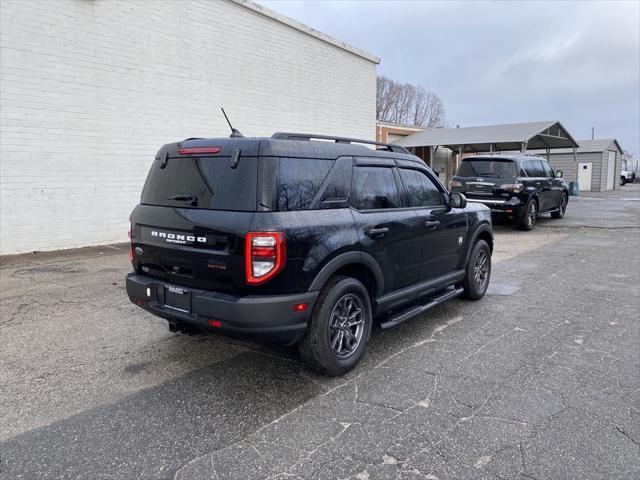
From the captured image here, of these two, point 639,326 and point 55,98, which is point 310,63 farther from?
point 639,326

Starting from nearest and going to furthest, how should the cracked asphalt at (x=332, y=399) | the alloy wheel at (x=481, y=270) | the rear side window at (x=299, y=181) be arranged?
the cracked asphalt at (x=332, y=399)
the rear side window at (x=299, y=181)
the alloy wheel at (x=481, y=270)

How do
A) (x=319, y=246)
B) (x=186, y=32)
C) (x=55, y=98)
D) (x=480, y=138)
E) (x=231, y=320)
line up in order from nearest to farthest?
(x=231, y=320) < (x=319, y=246) < (x=55, y=98) < (x=186, y=32) < (x=480, y=138)

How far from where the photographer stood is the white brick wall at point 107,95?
8922 millimetres

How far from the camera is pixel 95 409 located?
3.36 meters

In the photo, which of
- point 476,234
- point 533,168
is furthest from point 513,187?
point 476,234

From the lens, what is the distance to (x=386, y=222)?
4211mm

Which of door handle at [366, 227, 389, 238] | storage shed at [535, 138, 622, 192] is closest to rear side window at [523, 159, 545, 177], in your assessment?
door handle at [366, 227, 389, 238]

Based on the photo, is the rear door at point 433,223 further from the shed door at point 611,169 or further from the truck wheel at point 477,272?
the shed door at point 611,169

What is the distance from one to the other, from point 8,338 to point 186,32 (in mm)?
8885

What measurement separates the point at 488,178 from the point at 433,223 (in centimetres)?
836

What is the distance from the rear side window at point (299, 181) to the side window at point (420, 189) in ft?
4.24

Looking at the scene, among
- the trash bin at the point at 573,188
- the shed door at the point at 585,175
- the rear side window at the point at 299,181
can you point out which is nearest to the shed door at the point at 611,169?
the shed door at the point at 585,175

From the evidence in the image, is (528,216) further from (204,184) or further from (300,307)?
(204,184)

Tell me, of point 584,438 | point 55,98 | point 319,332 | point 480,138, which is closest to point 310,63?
point 55,98
